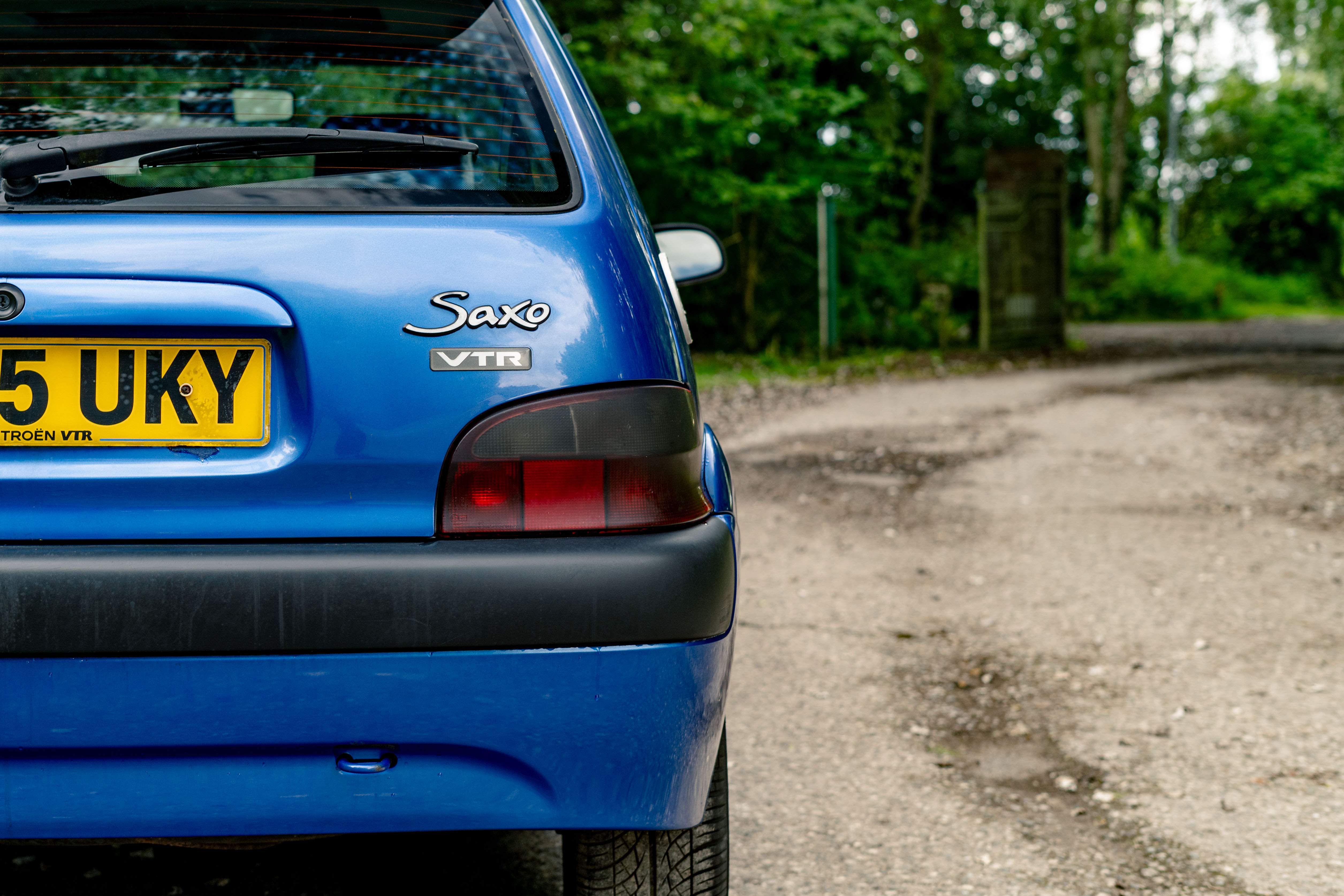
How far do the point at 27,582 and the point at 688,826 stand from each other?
972 millimetres

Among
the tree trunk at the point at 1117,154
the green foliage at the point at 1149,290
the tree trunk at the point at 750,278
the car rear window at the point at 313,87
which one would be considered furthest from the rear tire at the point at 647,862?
the tree trunk at the point at 1117,154

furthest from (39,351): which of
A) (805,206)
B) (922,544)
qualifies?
(805,206)

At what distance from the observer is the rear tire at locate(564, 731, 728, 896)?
193cm

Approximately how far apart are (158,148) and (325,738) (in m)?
0.88

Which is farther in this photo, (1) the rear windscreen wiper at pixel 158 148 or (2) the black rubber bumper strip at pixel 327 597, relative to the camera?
(1) the rear windscreen wiper at pixel 158 148

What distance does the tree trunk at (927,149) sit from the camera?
24812 millimetres

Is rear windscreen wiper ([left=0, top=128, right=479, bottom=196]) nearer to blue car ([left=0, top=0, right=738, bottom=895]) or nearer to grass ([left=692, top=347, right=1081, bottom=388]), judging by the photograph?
blue car ([left=0, top=0, right=738, bottom=895])

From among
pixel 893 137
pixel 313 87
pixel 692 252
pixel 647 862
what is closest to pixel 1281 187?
pixel 893 137

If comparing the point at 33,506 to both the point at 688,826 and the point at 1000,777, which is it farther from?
the point at 1000,777

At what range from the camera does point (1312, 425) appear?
905 centimetres

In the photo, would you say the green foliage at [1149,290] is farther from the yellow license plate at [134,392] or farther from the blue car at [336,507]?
the yellow license plate at [134,392]

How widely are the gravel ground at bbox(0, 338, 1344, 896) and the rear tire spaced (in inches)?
21.2

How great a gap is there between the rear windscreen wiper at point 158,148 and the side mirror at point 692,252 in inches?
49.0

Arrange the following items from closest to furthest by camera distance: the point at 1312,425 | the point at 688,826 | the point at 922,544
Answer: the point at 688,826 → the point at 922,544 → the point at 1312,425
